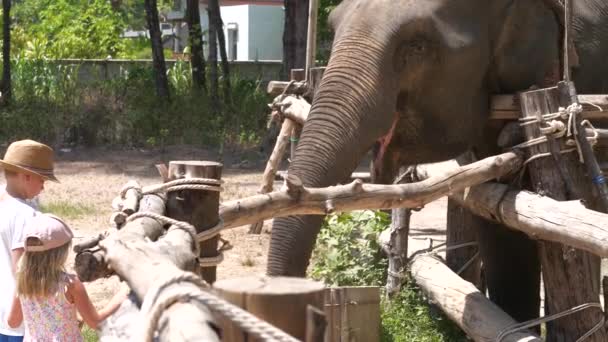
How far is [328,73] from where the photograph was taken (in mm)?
5582

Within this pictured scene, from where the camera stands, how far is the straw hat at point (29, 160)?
500 cm

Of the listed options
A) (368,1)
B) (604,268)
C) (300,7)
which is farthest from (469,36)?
(300,7)

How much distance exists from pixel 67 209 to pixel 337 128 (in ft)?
27.3

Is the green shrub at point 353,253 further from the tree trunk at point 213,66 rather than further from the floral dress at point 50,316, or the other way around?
the tree trunk at point 213,66

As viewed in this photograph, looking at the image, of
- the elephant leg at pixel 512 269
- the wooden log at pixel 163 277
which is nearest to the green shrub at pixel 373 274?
the elephant leg at pixel 512 269

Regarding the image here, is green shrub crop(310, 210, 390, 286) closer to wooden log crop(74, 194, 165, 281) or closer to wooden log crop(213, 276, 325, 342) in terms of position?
wooden log crop(74, 194, 165, 281)

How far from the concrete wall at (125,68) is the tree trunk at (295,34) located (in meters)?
3.10

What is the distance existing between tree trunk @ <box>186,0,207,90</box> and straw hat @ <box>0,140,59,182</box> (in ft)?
51.8

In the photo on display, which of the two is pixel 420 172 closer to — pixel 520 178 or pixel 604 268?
pixel 520 178

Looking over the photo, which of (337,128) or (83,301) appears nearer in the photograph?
(83,301)

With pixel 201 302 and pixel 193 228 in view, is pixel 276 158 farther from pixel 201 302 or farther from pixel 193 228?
pixel 201 302

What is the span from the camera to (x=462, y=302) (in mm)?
6695

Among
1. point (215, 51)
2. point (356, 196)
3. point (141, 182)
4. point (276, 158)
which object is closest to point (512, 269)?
point (356, 196)

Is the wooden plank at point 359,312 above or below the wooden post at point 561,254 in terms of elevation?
below
